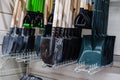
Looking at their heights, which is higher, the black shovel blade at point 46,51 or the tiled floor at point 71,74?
the black shovel blade at point 46,51

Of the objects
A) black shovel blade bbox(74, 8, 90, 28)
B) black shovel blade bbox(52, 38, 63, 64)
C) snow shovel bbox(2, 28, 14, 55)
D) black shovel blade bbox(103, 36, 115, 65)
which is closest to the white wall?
black shovel blade bbox(103, 36, 115, 65)

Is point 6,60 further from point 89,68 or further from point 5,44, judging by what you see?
point 89,68

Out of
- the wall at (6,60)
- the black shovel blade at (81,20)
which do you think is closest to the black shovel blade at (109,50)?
the black shovel blade at (81,20)

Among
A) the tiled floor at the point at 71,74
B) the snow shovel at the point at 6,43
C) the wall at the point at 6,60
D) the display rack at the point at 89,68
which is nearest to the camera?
the display rack at the point at 89,68

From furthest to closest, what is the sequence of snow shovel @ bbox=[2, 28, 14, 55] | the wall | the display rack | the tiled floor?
the wall, snow shovel @ bbox=[2, 28, 14, 55], the tiled floor, the display rack

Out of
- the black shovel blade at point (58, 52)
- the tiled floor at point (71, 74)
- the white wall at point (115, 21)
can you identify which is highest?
the white wall at point (115, 21)

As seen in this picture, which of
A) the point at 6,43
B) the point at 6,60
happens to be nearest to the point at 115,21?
the point at 6,43

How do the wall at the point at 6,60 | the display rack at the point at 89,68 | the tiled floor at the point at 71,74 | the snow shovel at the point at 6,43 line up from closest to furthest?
the display rack at the point at 89,68
the tiled floor at the point at 71,74
the snow shovel at the point at 6,43
the wall at the point at 6,60

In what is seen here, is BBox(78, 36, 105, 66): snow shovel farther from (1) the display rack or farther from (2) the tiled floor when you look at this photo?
(2) the tiled floor

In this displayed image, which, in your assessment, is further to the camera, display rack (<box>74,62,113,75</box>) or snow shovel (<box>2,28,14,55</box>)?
snow shovel (<box>2,28,14,55</box>)

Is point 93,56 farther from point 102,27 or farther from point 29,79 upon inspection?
point 29,79

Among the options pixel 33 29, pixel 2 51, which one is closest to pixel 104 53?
pixel 33 29

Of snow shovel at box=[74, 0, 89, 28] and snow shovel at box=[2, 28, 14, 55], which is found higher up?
snow shovel at box=[74, 0, 89, 28]

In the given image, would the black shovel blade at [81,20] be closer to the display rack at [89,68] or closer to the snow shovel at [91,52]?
the snow shovel at [91,52]
